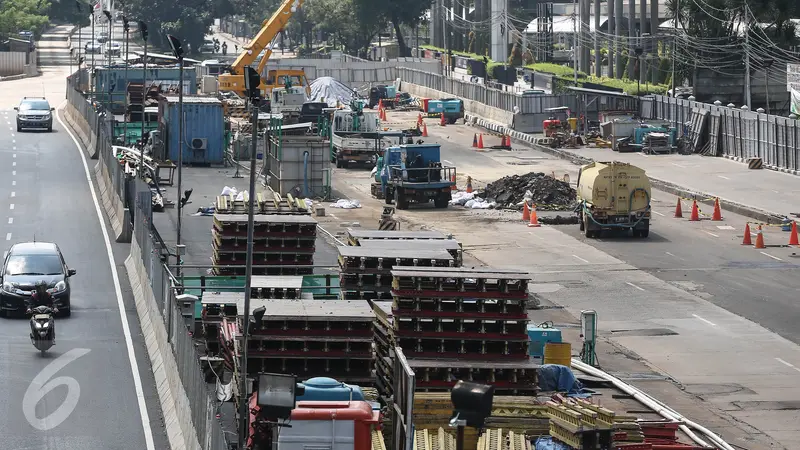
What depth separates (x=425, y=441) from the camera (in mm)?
22016

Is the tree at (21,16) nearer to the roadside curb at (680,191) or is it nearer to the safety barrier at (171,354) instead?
the roadside curb at (680,191)

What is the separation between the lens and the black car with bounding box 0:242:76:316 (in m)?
35.2

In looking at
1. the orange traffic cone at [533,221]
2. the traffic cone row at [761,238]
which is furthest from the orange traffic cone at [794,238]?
the orange traffic cone at [533,221]

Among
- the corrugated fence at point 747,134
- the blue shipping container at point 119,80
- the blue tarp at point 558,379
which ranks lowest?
the blue tarp at point 558,379

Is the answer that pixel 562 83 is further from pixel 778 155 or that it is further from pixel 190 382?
pixel 190 382

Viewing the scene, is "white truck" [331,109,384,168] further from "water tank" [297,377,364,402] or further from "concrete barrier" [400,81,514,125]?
"water tank" [297,377,364,402]

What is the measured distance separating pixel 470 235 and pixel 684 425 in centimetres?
2451

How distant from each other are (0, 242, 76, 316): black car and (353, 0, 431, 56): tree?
10698 cm

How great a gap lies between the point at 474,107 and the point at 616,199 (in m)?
47.1

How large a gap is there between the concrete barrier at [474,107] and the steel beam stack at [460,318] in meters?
59.6

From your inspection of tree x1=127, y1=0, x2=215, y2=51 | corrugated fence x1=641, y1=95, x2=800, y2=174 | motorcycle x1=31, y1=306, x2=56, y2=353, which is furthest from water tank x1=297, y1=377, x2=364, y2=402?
tree x1=127, y1=0, x2=215, y2=51

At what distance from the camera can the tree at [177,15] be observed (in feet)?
505

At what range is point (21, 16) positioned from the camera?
5792 inches

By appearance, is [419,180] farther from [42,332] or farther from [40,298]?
[42,332]
